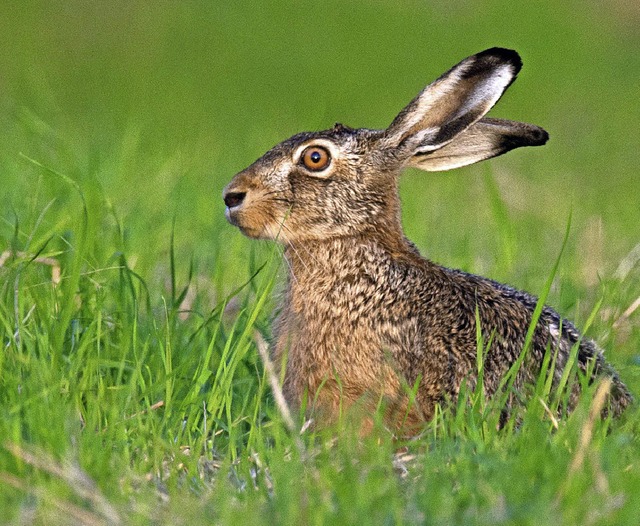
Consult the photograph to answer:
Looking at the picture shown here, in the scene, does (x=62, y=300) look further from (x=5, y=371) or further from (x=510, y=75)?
(x=510, y=75)

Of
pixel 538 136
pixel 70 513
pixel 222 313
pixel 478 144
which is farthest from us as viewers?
pixel 478 144

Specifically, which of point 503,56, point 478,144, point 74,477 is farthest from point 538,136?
point 74,477

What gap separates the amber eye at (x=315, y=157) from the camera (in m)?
5.65

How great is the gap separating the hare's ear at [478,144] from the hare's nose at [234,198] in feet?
2.85

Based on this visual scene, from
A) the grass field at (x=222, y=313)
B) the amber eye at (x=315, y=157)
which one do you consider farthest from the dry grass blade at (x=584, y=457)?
the amber eye at (x=315, y=157)

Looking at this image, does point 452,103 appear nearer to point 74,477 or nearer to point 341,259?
point 341,259

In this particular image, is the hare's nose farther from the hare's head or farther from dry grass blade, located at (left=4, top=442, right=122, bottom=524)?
dry grass blade, located at (left=4, top=442, right=122, bottom=524)

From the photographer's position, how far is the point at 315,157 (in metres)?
5.67

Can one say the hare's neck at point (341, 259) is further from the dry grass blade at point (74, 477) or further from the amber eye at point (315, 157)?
the dry grass blade at point (74, 477)

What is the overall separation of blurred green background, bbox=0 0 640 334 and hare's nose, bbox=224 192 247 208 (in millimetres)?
522

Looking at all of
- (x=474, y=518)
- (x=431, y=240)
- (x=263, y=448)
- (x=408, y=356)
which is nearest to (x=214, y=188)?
(x=431, y=240)

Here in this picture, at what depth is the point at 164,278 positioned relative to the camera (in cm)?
671

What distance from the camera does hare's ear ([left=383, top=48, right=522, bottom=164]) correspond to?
5.41 m

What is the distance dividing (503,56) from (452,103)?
14.5 inches
